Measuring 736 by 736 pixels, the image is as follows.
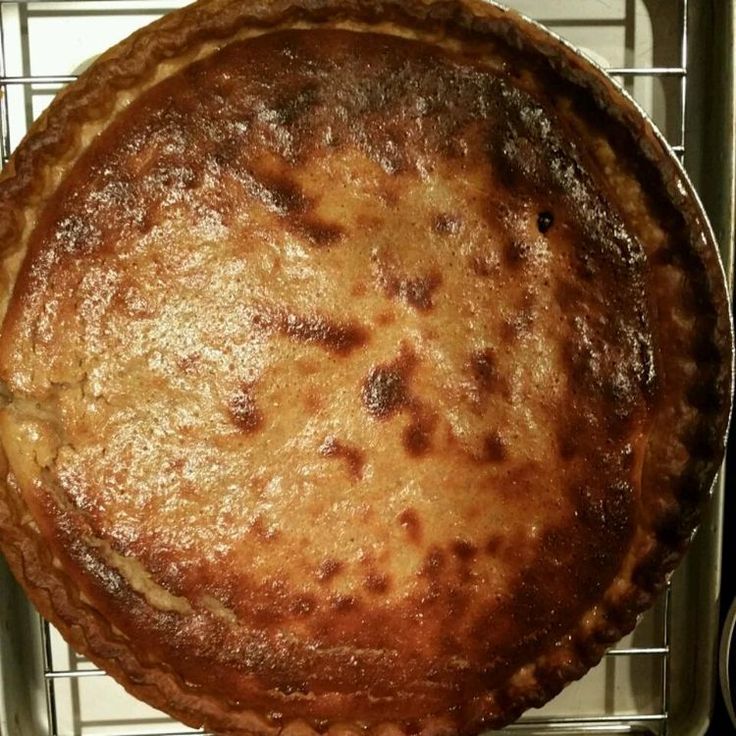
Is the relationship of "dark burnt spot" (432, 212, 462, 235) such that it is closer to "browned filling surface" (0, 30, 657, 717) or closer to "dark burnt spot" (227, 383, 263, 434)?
"browned filling surface" (0, 30, 657, 717)

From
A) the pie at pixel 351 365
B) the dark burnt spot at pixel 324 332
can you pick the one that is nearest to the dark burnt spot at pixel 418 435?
the pie at pixel 351 365

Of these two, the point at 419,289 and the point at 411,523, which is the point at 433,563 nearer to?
the point at 411,523

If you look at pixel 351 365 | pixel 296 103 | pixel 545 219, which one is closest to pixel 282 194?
pixel 296 103

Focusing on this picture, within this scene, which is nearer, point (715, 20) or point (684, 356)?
point (684, 356)

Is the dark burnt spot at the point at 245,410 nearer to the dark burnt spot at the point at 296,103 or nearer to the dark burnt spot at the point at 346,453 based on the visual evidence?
the dark burnt spot at the point at 346,453

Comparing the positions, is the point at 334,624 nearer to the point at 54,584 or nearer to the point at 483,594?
the point at 483,594

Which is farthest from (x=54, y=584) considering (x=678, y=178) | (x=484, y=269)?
(x=678, y=178)
